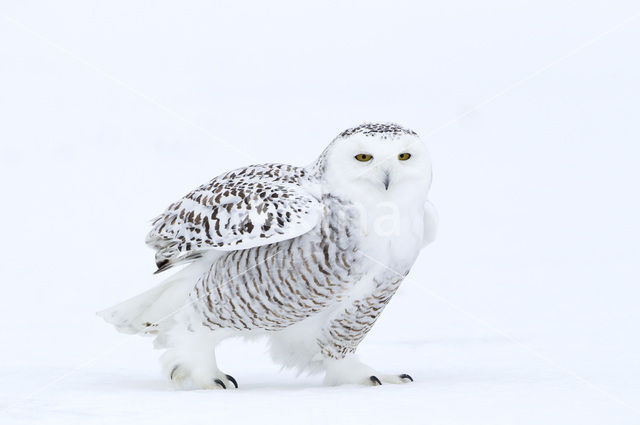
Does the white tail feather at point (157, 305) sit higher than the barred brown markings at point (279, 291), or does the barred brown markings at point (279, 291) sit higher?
the barred brown markings at point (279, 291)

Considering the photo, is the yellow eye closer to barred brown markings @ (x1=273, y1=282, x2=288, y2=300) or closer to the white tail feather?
barred brown markings @ (x1=273, y1=282, x2=288, y2=300)

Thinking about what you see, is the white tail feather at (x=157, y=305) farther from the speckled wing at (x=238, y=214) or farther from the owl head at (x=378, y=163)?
the owl head at (x=378, y=163)

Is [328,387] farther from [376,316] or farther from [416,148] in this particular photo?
[416,148]

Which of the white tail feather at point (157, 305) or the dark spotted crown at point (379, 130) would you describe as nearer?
the dark spotted crown at point (379, 130)

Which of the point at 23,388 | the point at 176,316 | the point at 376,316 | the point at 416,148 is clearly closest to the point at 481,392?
the point at 376,316

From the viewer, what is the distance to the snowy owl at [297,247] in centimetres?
450

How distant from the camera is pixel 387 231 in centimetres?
457

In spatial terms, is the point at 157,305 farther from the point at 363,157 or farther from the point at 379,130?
the point at 379,130

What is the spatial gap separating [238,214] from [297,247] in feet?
0.95

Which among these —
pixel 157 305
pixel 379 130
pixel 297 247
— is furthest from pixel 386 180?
pixel 157 305

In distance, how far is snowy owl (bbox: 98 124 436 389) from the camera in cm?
450

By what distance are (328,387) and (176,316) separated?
774 mm

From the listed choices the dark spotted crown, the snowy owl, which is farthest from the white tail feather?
the dark spotted crown

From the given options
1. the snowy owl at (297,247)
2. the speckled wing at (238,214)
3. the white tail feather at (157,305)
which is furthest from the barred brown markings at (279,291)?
the white tail feather at (157,305)
